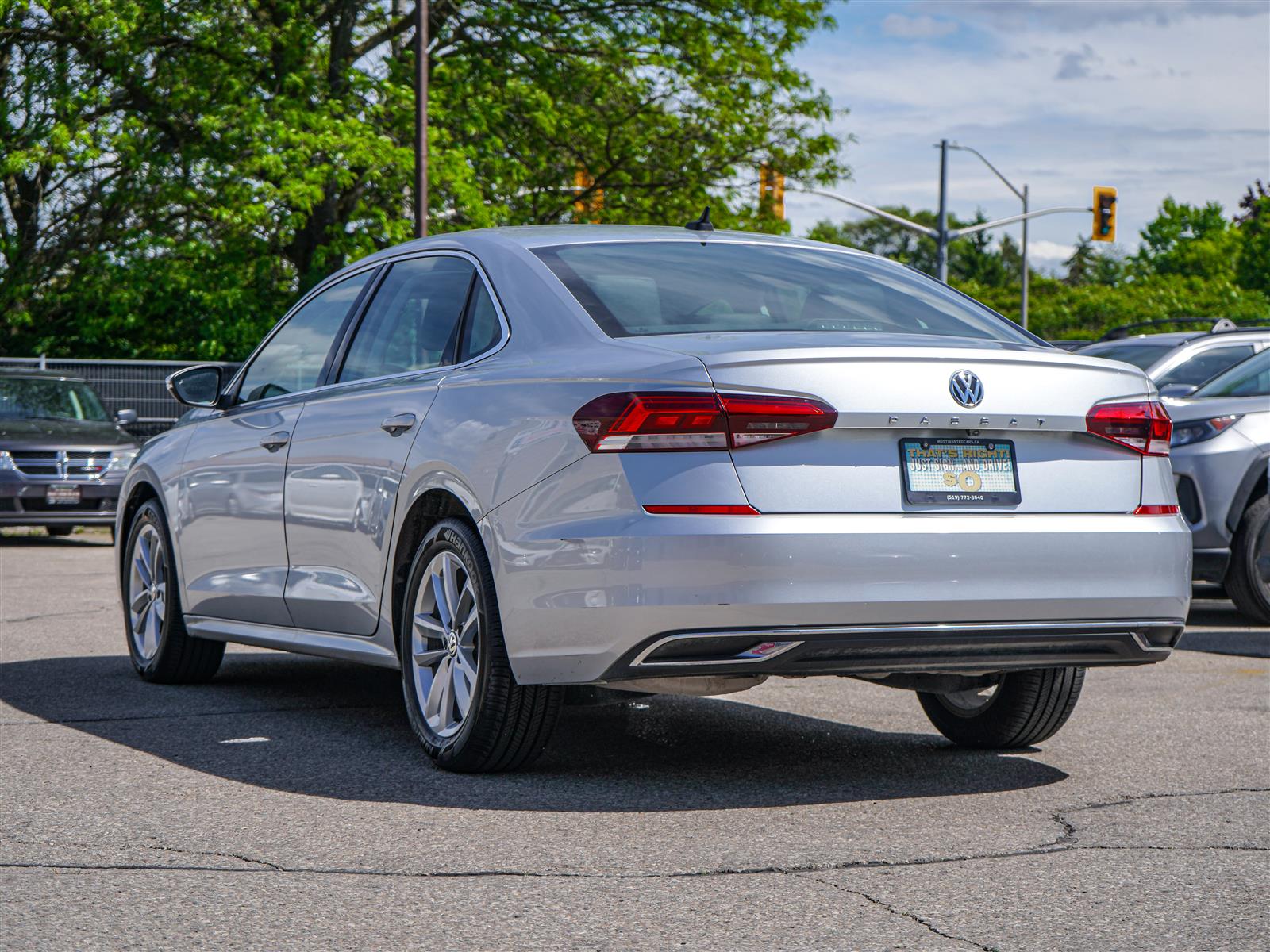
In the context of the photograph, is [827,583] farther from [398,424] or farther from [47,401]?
[47,401]

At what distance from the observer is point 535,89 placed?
28.0m

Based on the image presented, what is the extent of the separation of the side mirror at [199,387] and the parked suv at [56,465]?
1049 cm

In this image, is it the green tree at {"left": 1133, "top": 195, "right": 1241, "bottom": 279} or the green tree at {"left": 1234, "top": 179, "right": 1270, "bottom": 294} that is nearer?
the green tree at {"left": 1234, "top": 179, "right": 1270, "bottom": 294}

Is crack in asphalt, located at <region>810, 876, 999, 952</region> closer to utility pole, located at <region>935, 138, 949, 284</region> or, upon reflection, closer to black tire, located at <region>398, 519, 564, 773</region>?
black tire, located at <region>398, 519, 564, 773</region>

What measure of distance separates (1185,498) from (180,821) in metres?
7.15

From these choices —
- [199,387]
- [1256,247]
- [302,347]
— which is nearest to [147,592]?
[199,387]

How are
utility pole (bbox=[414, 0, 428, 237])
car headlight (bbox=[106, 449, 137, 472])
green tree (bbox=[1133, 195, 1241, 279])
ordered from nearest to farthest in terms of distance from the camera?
1. car headlight (bbox=[106, 449, 137, 472])
2. utility pole (bbox=[414, 0, 428, 237])
3. green tree (bbox=[1133, 195, 1241, 279])

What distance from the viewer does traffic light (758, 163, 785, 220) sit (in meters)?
32.2

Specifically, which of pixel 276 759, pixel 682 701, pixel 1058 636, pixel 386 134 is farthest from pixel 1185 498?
pixel 386 134

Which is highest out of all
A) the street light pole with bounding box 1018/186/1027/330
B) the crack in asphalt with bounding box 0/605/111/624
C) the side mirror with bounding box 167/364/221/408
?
the street light pole with bounding box 1018/186/1027/330

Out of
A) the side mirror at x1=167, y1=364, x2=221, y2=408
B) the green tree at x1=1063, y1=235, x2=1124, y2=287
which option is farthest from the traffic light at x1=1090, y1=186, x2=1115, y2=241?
the green tree at x1=1063, y1=235, x2=1124, y2=287

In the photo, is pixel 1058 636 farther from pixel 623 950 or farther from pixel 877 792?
pixel 623 950

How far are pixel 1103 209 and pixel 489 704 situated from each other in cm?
3313

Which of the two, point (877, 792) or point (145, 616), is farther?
point (145, 616)
